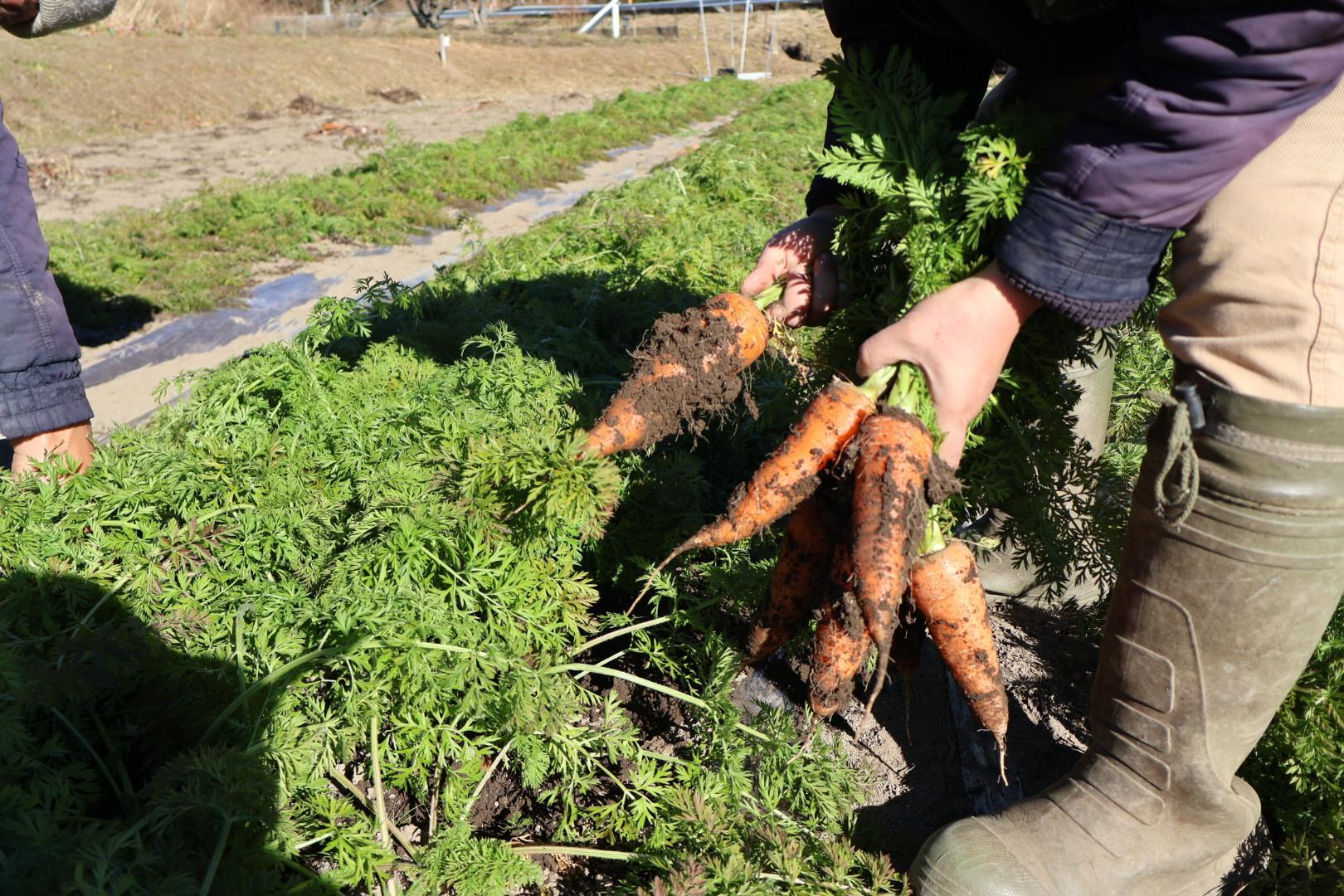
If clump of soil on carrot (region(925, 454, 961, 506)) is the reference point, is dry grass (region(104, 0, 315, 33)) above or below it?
above

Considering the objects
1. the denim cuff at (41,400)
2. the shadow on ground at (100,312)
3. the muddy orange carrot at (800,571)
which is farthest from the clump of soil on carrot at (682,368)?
the shadow on ground at (100,312)

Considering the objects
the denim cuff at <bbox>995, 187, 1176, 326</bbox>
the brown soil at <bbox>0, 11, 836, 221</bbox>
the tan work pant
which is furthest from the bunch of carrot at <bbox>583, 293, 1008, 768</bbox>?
the brown soil at <bbox>0, 11, 836, 221</bbox>

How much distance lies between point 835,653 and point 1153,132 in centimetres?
124

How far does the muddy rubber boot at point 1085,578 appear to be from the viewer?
3038 millimetres

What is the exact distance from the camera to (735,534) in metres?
2.20

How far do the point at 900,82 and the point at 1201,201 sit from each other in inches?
31.6

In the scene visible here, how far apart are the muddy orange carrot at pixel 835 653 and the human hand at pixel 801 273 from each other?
75 centimetres

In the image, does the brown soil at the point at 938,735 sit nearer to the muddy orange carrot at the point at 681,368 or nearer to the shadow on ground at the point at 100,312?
the muddy orange carrot at the point at 681,368

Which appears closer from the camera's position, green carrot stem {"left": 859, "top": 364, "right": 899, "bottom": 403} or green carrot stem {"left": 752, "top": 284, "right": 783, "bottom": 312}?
green carrot stem {"left": 859, "top": 364, "right": 899, "bottom": 403}

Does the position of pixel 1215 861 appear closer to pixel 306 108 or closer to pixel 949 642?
pixel 949 642

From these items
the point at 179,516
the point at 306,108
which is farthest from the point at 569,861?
the point at 306,108

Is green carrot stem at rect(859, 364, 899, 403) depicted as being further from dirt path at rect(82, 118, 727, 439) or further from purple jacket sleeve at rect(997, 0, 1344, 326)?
dirt path at rect(82, 118, 727, 439)

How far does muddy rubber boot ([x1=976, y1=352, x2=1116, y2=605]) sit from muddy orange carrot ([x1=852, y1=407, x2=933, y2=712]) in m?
1.16

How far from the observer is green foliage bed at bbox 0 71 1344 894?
1854 millimetres
